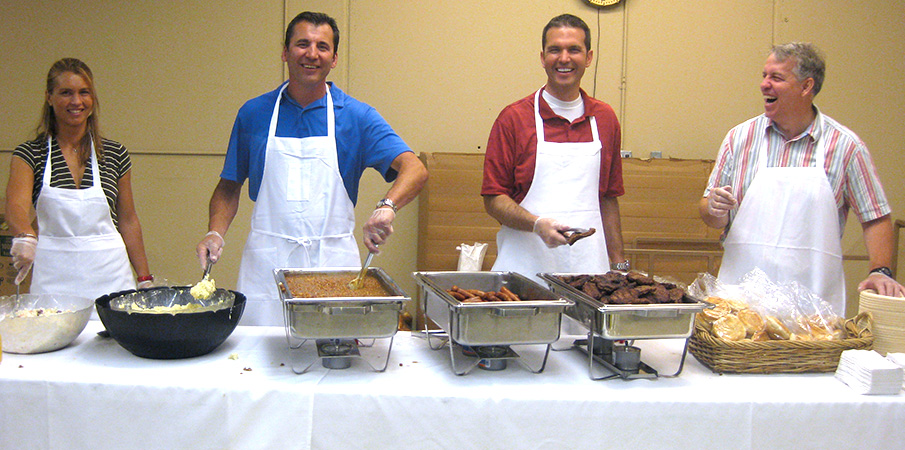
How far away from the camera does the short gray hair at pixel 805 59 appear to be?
2373mm

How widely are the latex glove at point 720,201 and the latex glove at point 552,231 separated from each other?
0.58 metres

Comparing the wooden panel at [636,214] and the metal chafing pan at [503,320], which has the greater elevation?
the wooden panel at [636,214]

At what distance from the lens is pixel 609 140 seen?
9.13ft

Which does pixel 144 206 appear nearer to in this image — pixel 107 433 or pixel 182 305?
pixel 182 305

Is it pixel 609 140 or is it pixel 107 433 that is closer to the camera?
pixel 107 433

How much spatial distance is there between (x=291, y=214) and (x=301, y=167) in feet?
0.60

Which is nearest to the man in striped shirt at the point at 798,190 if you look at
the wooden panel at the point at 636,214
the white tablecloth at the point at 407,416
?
the white tablecloth at the point at 407,416

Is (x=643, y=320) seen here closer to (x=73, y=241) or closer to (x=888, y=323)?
(x=888, y=323)

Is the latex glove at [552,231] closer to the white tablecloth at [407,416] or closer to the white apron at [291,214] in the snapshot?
the white tablecloth at [407,416]

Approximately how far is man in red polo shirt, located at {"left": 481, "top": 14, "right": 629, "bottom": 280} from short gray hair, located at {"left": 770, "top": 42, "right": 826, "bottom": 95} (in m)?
0.70

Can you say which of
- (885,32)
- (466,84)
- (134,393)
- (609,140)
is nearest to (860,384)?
(609,140)

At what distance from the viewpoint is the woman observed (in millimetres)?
2699

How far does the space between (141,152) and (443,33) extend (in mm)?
2293

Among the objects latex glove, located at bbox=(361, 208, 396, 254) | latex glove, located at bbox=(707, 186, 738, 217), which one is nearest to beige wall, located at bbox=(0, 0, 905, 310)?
latex glove, located at bbox=(707, 186, 738, 217)
